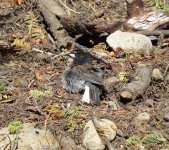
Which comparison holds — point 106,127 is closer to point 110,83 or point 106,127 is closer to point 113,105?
point 113,105

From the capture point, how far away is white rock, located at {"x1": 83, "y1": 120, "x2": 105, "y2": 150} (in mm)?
4152

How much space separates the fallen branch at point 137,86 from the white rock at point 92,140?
2.62ft

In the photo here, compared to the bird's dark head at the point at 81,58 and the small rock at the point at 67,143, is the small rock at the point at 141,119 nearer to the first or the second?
the small rock at the point at 67,143

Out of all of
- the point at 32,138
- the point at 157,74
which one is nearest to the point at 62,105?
the point at 32,138

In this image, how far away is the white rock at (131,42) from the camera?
628cm

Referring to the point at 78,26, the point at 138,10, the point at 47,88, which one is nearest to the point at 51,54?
the point at 78,26

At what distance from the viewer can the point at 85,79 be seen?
521 cm

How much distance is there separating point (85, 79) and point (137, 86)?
2.04 feet

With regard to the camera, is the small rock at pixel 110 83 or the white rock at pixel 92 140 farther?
the small rock at pixel 110 83

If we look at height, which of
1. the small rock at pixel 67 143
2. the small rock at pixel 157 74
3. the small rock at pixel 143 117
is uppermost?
the small rock at pixel 157 74

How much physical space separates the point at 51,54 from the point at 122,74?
1.29 m

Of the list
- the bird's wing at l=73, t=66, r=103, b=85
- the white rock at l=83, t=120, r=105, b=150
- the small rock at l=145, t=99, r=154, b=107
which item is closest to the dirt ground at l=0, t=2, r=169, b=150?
the small rock at l=145, t=99, r=154, b=107

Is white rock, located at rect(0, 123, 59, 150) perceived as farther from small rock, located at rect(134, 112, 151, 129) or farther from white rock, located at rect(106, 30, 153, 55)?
white rock, located at rect(106, 30, 153, 55)

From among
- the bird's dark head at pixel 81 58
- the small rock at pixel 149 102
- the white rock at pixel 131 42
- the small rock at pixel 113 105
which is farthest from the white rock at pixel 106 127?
the white rock at pixel 131 42
